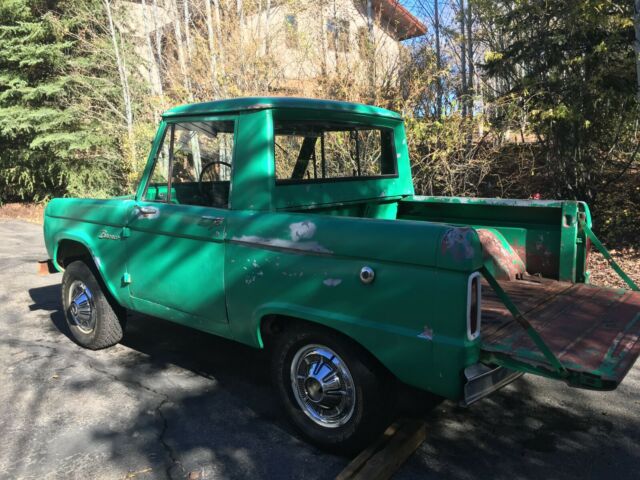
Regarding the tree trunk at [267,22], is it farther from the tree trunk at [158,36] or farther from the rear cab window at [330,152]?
the rear cab window at [330,152]

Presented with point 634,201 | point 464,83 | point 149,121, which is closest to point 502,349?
point 634,201

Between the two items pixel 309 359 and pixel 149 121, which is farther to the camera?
pixel 149 121

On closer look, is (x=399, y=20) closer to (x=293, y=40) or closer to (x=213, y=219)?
(x=293, y=40)

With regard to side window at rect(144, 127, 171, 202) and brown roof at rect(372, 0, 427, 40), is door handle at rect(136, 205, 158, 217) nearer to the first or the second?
side window at rect(144, 127, 171, 202)

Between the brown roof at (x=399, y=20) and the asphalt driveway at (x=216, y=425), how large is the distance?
8.57 meters

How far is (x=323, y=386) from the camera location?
2.94m

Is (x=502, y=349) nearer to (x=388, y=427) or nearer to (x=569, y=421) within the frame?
(x=388, y=427)

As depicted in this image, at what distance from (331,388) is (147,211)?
74.6 inches

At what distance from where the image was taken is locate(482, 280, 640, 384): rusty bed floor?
241 cm

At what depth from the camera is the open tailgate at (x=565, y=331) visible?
91.0 inches

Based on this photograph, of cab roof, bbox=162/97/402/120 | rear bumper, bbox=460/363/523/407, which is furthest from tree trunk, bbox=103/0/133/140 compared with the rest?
rear bumper, bbox=460/363/523/407

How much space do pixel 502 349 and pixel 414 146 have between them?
644 cm

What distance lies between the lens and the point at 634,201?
27.9 ft

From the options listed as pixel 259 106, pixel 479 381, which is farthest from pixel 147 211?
pixel 479 381
